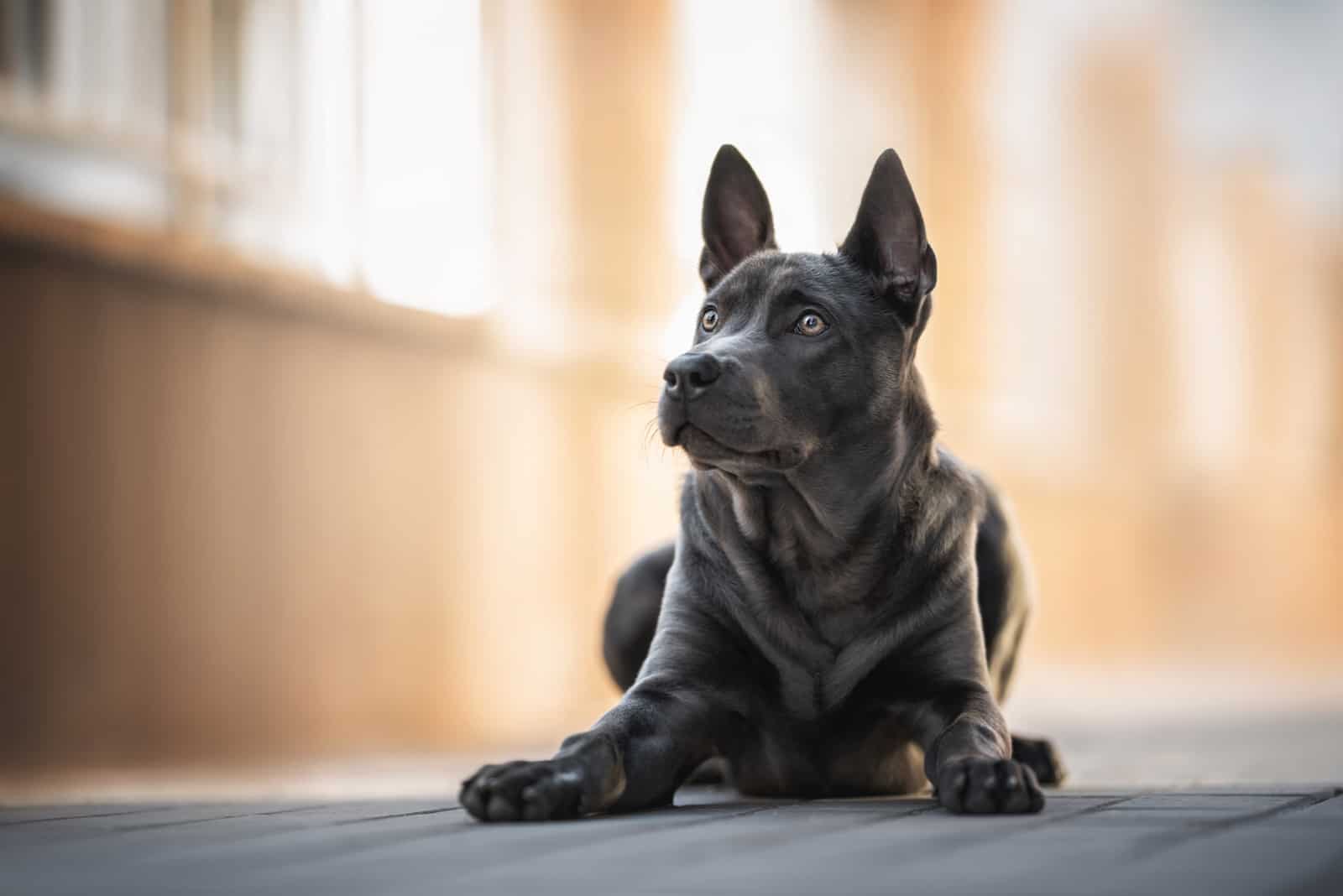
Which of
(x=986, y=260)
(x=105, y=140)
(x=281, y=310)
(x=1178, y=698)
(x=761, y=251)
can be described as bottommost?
(x=1178, y=698)

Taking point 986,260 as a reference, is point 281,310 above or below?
below

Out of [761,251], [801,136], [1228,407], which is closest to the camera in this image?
[761,251]

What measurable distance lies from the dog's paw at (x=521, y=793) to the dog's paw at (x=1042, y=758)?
109cm

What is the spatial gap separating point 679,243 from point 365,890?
6058 mm

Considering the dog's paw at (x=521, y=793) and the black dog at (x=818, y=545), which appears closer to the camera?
the dog's paw at (x=521, y=793)

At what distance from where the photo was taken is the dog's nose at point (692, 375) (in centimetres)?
224

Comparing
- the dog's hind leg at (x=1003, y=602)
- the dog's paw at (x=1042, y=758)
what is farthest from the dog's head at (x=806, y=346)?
the dog's paw at (x=1042, y=758)

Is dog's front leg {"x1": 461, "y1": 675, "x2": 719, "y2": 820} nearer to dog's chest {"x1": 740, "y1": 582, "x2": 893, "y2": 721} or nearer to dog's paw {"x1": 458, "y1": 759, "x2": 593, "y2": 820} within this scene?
dog's paw {"x1": 458, "y1": 759, "x2": 593, "y2": 820}

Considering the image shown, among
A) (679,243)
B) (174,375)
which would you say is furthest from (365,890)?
(679,243)

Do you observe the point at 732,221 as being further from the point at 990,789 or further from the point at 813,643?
the point at 990,789

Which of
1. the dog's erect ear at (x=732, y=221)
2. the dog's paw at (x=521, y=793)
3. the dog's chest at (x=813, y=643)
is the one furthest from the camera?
the dog's erect ear at (x=732, y=221)

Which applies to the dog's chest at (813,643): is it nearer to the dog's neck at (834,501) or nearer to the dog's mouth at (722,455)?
the dog's neck at (834,501)

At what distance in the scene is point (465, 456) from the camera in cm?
582

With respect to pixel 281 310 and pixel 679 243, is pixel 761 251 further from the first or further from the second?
pixel 679 243
